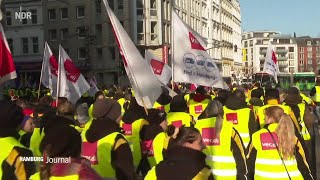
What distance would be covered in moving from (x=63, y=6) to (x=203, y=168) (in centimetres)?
5871

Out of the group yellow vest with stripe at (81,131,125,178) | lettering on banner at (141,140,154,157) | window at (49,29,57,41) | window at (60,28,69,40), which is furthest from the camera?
window at (49,29,57,41)

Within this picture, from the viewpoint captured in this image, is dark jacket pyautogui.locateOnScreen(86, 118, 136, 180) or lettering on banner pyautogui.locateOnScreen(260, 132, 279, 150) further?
lettering on banner pyautogui.locateOnScreen(260, 132, 279, 150)

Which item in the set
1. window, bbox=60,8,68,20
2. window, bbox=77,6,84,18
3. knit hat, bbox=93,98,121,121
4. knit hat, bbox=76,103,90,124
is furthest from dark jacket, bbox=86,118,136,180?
window, bbox=60,8,68,20

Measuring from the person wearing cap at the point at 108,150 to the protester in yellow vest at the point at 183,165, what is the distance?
951 millimetres

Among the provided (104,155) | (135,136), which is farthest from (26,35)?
(104,155)

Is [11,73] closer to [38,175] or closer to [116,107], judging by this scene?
[116,107]

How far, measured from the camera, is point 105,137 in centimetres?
473

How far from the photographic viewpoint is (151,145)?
19.4 ft

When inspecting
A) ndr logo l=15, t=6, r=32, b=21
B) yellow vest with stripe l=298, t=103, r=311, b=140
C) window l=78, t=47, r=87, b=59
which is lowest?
yellow vest with stripe l=298, t=103, r=311, b=140

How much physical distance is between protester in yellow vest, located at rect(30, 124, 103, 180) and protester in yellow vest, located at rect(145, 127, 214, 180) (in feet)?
1.59

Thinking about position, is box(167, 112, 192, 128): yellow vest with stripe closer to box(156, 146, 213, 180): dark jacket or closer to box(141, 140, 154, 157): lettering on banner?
box(141, 140, 154, 157): lettering on banner

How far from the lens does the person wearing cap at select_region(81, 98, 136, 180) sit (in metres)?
4.60

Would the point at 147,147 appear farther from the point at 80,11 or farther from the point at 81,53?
the point at 80,11

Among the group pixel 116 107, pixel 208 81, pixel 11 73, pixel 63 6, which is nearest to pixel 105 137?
pixel 116 107
